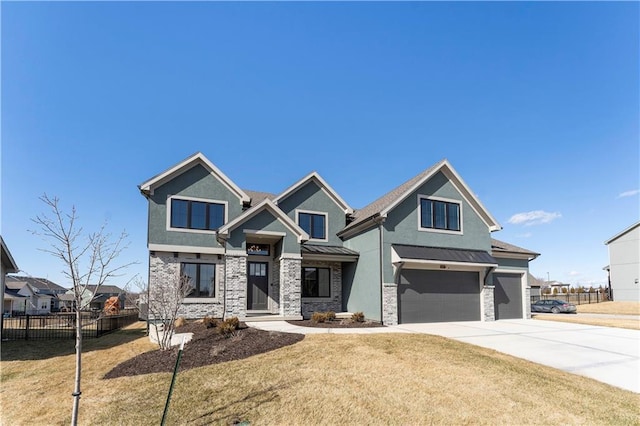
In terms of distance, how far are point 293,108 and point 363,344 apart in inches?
458

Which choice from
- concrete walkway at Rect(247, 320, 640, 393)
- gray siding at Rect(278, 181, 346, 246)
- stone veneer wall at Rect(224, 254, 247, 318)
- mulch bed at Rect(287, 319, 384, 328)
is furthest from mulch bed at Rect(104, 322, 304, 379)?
gray siding at Rect(278, 181, 346, 246)

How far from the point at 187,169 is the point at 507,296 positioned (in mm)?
19571

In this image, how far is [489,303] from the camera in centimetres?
1923

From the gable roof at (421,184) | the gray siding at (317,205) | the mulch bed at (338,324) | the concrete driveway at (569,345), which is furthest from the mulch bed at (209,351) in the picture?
the gray siding at (317,205)

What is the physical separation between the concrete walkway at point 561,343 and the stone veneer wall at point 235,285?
97 centimetres

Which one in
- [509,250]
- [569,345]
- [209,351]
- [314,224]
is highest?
[314,224]

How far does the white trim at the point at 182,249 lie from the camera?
55.6 feet

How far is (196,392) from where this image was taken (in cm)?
748

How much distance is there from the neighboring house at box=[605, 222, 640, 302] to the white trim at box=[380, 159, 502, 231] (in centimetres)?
2741

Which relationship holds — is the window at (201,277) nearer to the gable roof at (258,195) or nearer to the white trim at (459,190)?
the gable roof at (258,195)

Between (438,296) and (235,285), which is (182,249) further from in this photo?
(438,296)

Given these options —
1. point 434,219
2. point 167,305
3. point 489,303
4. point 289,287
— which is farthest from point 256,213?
point 489,303

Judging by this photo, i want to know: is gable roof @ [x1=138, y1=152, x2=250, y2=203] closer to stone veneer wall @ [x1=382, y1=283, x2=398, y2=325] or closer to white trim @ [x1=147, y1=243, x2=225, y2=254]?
white trim @ [x1=147, y1=243, x2=225, y2=254]

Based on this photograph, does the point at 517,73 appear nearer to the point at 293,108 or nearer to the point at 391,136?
the point at 391,136
